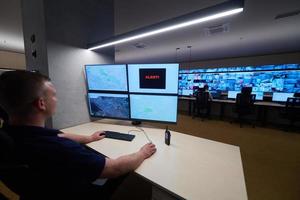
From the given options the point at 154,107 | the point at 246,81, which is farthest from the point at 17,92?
the point at 246,81

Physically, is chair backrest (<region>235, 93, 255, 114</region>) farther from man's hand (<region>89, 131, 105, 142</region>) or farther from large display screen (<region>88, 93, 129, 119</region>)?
man's hand (<region>89, 131, 105, 142</region>)

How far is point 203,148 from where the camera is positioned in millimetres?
1337

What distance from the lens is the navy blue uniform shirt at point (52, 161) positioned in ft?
2.26

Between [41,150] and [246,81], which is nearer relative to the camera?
[41,150]

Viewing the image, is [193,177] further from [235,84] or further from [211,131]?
[235,84]

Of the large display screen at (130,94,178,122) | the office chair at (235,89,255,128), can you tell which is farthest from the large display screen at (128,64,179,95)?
the office chair at (235,89,255,128)

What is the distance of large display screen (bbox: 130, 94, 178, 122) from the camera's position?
1693mm

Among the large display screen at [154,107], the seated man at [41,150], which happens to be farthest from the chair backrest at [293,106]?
the seated man at [41,150]

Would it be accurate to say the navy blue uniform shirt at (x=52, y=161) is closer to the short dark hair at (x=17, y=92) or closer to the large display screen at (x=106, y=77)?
the short dark hair at (x=17, y=92)

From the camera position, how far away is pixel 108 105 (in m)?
2.00

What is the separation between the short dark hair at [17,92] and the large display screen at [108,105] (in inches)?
44.0

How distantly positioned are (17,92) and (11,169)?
378 millimetres

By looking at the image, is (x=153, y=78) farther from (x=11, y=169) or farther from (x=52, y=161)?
(x=11, y=169)

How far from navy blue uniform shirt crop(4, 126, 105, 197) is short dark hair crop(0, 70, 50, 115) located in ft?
0.36
